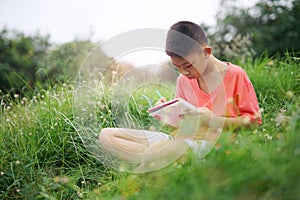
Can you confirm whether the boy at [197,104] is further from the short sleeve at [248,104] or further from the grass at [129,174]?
the grass at [129,174]

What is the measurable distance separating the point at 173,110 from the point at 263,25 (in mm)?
5423

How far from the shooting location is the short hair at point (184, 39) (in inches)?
84.0

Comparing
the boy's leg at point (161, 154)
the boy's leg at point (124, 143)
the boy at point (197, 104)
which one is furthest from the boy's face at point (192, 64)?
the boy's leg at point (124, 143)

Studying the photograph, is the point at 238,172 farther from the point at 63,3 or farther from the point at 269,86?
the point at 63,3

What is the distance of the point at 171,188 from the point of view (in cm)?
144

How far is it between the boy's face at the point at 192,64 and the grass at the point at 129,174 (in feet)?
1.53

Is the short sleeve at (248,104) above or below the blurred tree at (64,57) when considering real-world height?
above

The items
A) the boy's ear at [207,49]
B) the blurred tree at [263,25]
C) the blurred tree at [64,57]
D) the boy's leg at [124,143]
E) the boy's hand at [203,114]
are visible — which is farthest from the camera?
the blurred tree at [263,25]

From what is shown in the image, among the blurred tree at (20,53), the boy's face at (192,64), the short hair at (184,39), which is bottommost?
the blurred tree at (20,53)

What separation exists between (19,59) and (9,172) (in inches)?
218

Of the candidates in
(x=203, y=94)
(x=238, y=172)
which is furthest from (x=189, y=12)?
(x=238, y=172)

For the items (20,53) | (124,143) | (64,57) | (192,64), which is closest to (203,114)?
(192,64)

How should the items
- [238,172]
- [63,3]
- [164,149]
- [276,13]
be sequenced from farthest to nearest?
1. [276,13]
2. [63,3]
3. [164,149]
4. [238,172]

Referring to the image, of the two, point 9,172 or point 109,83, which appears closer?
point 9,172
